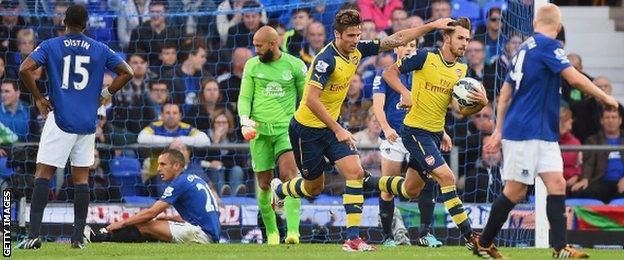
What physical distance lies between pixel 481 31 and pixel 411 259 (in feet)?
25.5

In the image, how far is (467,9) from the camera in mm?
19078

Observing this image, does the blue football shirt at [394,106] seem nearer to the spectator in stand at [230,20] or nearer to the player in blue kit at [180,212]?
the player in blue kit at [180,212]

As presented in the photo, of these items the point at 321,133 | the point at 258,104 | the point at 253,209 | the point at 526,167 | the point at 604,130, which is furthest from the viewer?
the point at 604,130

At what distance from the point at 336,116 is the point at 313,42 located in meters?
5.13

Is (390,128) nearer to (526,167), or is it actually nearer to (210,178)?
(526,167)

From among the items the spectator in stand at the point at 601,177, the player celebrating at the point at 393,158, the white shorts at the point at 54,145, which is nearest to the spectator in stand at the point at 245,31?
the player celebrating at the point at 393,158

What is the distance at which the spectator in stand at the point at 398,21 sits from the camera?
61.2 ft

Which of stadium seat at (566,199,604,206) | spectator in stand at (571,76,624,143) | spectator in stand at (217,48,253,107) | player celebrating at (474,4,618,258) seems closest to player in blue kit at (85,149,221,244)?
spectator in stand at (217,48,253,107)

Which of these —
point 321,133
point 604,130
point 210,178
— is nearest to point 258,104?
point 321,133

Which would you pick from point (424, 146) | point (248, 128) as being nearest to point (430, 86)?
point (424, 146)

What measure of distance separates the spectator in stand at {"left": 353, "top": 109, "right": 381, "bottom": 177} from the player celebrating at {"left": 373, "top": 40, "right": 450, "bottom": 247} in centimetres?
238

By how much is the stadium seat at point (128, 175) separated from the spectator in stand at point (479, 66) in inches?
159

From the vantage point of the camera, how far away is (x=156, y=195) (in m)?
Result: 17.4

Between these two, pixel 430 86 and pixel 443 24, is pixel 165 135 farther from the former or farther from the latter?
pixel 443 24
